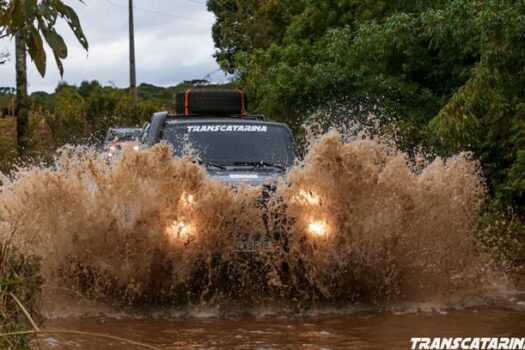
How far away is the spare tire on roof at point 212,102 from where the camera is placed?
43.9 ft

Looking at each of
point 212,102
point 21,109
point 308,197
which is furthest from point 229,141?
point 21,109

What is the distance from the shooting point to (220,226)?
8.84 meters

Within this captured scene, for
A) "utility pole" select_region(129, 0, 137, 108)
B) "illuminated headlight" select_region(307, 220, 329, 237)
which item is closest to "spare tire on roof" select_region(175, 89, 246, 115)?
"illuminated headlight" select_region(307, 220, 329, 237)

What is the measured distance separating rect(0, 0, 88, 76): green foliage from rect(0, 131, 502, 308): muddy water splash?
5.62 metres

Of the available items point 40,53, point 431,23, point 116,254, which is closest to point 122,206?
point 116,254

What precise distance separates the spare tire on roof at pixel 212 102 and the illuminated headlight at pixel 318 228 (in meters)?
4.74

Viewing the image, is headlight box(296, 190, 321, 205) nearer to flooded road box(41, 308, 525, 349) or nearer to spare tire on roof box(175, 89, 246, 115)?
flooded road box(41, 308, 525, 349)

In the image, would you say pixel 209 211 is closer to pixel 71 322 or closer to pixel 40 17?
pixel 71 322

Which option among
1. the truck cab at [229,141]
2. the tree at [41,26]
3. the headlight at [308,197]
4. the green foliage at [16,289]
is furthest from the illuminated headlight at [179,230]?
the tree at [41,26]

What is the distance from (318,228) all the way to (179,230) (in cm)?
120

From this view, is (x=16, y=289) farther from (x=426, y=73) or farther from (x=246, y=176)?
(x=426, y=73)

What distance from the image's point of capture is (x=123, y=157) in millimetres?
8969

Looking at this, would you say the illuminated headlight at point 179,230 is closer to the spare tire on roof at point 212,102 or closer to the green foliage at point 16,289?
the green foliage at point 16,289

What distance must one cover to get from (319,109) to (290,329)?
36.2 ft
